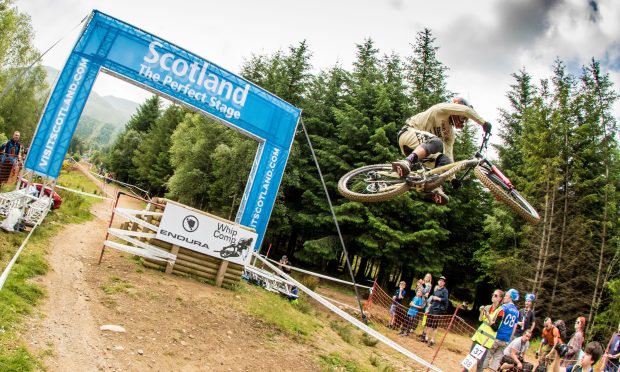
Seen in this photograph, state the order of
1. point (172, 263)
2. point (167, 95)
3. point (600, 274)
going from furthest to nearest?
point (600, 274), point (167, 95), point (172, 263)

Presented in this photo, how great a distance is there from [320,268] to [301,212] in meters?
3.79

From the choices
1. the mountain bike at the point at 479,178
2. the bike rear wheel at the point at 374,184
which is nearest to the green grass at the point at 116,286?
the bike rear wheel at the point at 374,184

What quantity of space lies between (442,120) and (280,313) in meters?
5.90

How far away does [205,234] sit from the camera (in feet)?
31.2

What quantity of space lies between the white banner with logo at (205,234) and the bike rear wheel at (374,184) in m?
3.39

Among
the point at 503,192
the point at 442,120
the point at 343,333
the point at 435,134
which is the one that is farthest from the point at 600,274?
the point at 442,120

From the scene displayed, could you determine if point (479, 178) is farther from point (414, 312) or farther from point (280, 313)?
point (414, 312)

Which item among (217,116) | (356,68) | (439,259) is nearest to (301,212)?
(439,259)

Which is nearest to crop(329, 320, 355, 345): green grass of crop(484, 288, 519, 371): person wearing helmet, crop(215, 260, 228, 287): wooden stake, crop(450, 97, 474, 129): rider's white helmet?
crop(215, 260, 228, 287): wooden stake

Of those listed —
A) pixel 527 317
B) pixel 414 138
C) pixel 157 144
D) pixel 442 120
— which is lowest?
pixel 527 317

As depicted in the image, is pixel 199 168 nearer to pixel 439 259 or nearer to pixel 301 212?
pixel 301 212

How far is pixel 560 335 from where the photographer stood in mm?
8453

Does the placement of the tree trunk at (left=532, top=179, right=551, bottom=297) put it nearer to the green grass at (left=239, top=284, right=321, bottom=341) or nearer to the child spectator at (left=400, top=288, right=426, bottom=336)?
the child spectator at (left=400, top=288, right=426, bottom=336)

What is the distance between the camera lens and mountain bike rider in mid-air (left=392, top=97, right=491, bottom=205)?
576cm
